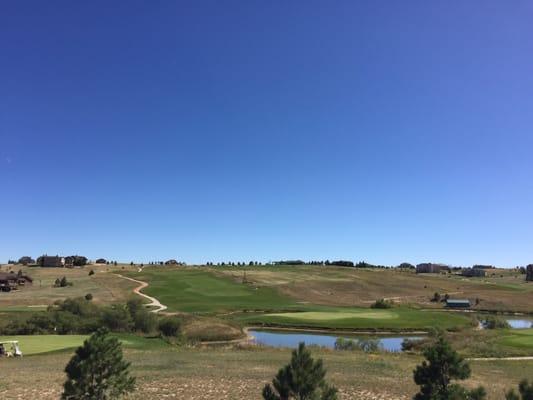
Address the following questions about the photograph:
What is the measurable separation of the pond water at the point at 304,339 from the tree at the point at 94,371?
39.1 metres

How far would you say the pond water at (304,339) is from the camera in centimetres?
5806

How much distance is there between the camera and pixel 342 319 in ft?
246

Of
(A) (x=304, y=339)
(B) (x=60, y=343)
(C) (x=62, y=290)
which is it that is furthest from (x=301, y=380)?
(C) (x=62, y=290)

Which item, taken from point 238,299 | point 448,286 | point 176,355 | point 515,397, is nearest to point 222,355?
A: point 176,355

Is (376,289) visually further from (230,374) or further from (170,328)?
(230,374)

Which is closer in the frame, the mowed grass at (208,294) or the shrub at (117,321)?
the shrub at (117,321)

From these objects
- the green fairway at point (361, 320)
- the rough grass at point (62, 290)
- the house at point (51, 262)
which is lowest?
the green fairway at point (361, 320)

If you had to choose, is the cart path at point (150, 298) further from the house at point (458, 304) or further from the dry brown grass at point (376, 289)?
the house at point (458, 304)

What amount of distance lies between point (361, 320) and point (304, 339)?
49.2 feet

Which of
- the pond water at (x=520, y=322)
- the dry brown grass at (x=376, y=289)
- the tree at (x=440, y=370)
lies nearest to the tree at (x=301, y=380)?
the tree at (x=440, y=370)

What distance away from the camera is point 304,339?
6225 centimetres

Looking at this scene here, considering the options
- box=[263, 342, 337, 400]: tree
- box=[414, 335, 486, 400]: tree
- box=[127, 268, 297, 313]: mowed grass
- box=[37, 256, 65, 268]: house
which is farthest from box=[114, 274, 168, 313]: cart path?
box=[414, 335, 486, 400]: tree

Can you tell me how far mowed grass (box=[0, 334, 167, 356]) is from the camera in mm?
40781

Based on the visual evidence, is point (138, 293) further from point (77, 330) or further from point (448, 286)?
point (448, 286)
